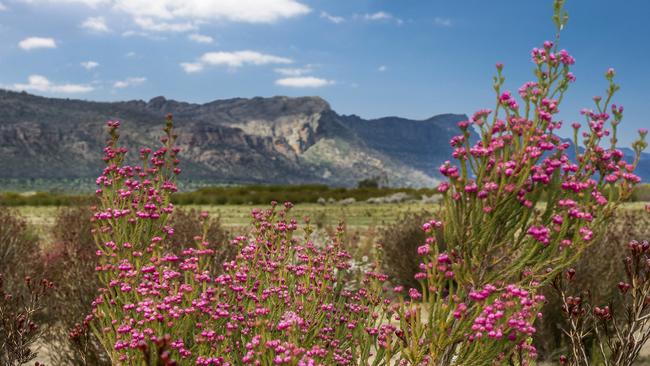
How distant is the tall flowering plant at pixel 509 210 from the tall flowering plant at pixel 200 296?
0.48 meters

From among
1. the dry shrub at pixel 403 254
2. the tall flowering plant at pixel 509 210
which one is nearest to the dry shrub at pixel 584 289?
the dry shrub at pixel 403 254

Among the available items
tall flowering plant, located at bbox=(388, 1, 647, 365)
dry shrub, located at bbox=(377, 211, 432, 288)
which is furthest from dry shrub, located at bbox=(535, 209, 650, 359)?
tall flowering plant, located at bbox=(388, 1, 647, 365)

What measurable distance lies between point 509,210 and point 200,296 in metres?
2.30

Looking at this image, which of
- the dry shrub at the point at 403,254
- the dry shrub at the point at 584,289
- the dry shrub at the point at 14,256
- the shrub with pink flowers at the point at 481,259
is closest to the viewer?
the shrub with pink flowers at the point at 481,259

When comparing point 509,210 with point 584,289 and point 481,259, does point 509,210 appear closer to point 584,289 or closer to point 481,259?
point 481,259

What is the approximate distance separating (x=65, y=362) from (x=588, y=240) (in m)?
5.64

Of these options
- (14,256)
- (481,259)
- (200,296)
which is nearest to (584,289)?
(481,259)

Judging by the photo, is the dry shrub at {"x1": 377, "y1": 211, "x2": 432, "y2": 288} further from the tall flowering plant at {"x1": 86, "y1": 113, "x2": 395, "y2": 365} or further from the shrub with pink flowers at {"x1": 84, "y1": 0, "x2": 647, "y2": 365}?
the shrub with pink flowers at {"x1": 84, "y1": 0, "x2": 647, "y2": 365}

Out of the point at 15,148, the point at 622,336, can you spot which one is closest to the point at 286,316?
the point at 622,336

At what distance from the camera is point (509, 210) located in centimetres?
325

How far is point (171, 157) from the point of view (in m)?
4.71

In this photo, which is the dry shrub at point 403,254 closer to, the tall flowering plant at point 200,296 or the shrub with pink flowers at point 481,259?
the tall flowering plant at point 200,296

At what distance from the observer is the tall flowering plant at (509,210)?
3146 mm

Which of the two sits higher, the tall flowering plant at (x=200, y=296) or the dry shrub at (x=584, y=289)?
the tall flowering plant at (x=200, y=296)
